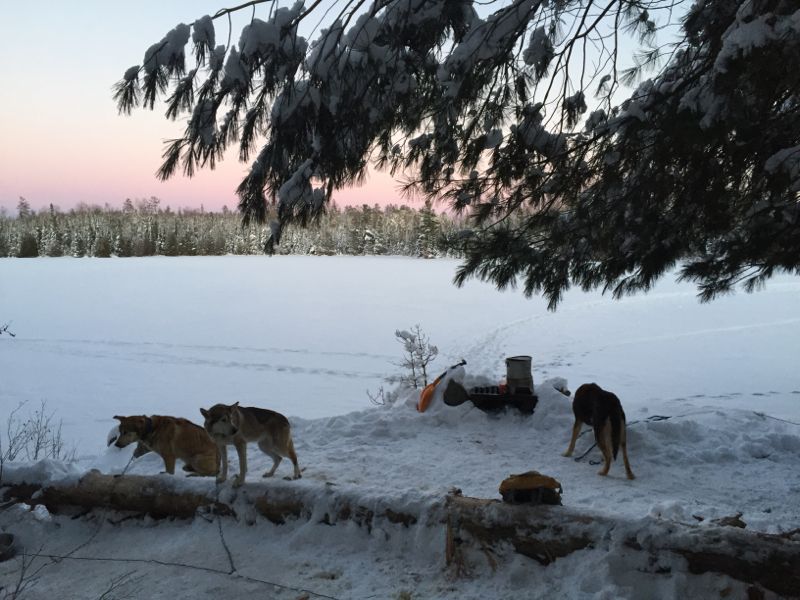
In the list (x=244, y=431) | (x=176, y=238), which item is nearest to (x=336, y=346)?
(x=244, y=431)

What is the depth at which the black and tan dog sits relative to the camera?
525cm

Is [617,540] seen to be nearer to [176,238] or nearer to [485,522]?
[485,522]

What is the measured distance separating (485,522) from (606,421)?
257cm

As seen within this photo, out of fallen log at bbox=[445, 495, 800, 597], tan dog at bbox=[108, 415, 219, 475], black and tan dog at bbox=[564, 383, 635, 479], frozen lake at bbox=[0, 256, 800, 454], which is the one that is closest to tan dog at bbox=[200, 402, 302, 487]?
tan dog at bbox=[108, 415, 219, 475]

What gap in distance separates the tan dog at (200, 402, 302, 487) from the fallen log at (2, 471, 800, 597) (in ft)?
0.89

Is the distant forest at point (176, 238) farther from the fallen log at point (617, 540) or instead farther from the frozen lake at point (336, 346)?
the fallen log at point (617, 540)

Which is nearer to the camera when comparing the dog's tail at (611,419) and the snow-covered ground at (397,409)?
the snow-covered ground at (397,409)

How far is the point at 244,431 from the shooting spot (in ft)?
13.7

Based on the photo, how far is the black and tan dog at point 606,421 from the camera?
525 centimetres

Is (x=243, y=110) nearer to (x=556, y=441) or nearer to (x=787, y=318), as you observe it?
(x=556, y=441)

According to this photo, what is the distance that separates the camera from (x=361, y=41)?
9.67 ft

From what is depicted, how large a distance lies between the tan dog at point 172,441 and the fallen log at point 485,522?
0.45 meters

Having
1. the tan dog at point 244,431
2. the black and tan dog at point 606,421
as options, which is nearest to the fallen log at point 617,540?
the tan dog at point 244,431

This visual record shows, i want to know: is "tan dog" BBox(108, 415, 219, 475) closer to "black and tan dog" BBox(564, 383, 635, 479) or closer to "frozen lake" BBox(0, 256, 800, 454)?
"black and tan dog" BBox(564, 383, 635, 479)
